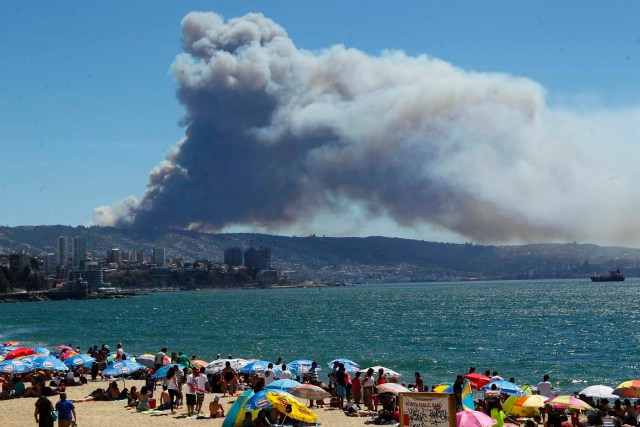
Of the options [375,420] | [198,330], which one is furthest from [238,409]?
[198,330]

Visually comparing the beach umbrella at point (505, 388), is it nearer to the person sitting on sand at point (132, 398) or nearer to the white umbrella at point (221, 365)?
the white umbrella at point (221, 365)

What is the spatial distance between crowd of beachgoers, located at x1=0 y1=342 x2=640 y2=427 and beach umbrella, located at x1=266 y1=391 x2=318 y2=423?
0.08 ft

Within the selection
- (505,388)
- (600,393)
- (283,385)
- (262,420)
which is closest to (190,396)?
(283,385)

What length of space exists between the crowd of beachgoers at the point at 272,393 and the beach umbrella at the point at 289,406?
3 centimetres

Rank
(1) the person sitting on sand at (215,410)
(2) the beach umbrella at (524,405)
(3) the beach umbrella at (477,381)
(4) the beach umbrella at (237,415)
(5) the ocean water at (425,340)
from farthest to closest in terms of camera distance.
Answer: (5) the ocean water at (425,340) → (3) the beach umbrella at (477,381) → (1) the person sitting on sand at (215,410) → (2) the beach umbrella at (524,405) → (4) the beach umbrella at (237,415)

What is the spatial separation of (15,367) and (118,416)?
7.35 metres

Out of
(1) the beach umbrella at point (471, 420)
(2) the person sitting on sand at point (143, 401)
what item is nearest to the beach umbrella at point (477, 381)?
(2) the person sitting on sand at point (143, 401)

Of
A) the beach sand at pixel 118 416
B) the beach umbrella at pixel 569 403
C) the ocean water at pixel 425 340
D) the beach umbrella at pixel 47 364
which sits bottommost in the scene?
the ocean water at pixel 425 340

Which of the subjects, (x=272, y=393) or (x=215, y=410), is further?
(x=215, y=410)

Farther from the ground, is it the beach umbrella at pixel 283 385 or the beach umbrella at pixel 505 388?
the beach umbrella at pixel 283 385

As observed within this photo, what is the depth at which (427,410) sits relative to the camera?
12.5m

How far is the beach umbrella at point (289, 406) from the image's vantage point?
20625 millimetres

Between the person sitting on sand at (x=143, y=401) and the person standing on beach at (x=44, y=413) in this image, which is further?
the person sitting on sand at (x=143, y=401)

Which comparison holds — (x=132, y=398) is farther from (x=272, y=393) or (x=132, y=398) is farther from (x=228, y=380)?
(x=272, y=393)
